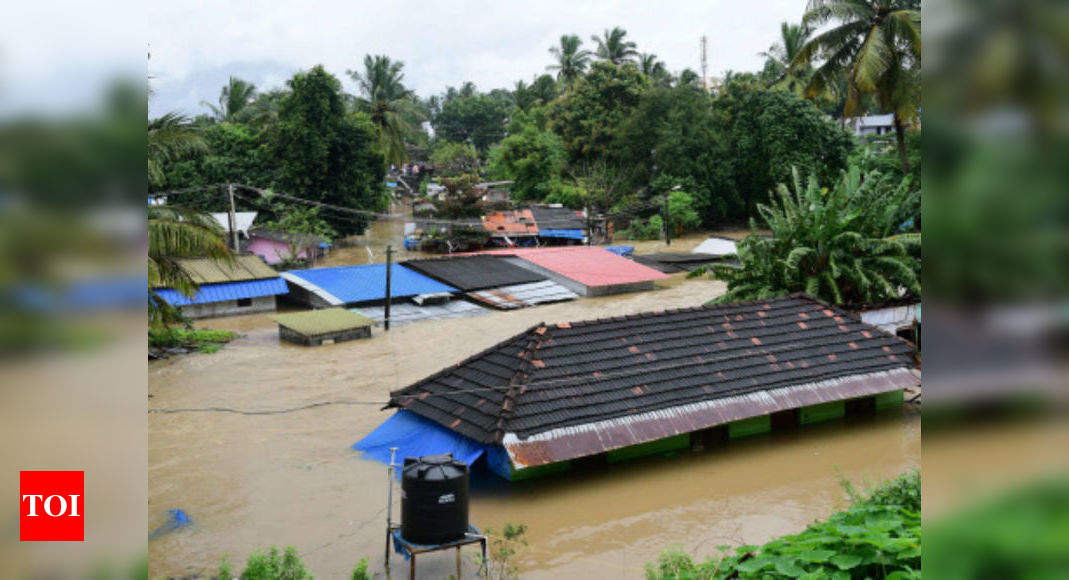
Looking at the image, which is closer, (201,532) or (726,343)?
(201,532)

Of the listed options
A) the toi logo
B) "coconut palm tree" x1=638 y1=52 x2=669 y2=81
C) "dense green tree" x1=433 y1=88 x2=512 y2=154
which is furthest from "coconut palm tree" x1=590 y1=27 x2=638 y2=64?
the toi logo

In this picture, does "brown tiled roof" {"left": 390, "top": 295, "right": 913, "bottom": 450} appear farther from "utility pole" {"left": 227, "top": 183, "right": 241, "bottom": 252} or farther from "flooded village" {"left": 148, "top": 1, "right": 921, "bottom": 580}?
"utility pole" {"left": 227, "top": 183, "right": 241, "bottom": 252}

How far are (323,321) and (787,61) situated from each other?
3193 cm

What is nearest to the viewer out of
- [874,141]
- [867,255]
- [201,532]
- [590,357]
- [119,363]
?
[119,363]

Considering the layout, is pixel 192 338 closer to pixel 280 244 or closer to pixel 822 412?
pixel 280 244

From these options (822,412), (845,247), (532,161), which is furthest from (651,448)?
(532,161)

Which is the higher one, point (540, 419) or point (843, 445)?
point (540, 419)

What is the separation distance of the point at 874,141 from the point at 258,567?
126ft

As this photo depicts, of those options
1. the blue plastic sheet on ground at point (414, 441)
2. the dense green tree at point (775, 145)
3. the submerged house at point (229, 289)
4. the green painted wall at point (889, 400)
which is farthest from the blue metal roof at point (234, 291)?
the dense green tree at point (775, 145)

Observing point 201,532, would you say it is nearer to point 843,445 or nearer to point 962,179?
point 843,445

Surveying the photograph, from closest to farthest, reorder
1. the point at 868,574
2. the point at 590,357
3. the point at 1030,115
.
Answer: the point at 1030,115 < the point at 868,574 < the point at 590,357

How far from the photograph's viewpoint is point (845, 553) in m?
4.51

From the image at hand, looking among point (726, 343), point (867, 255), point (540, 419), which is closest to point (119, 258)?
point (540, 419)

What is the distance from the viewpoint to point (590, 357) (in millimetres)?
11453
